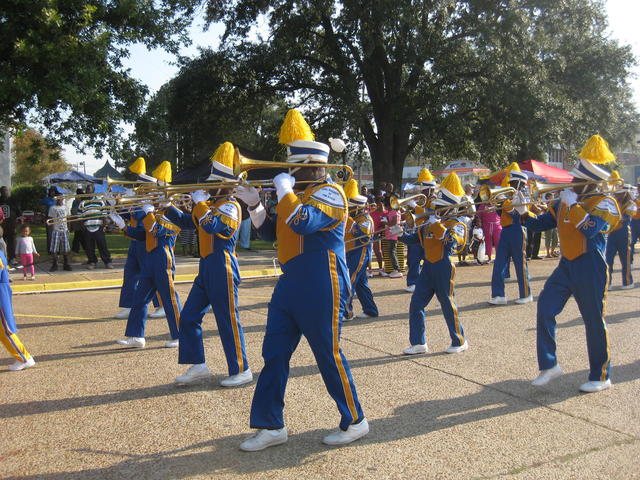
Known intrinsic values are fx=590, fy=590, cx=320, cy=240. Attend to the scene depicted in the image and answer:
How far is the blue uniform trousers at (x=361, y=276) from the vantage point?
327 inches

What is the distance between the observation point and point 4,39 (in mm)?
12242

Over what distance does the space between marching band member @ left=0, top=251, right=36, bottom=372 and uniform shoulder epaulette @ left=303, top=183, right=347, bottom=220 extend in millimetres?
3444

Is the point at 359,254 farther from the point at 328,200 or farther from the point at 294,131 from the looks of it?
the point at 328,200

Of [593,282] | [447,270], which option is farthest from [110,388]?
[593,282]

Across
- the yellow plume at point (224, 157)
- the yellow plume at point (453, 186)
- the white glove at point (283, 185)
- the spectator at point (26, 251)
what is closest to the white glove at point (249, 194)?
the white glove at point (283, 185)

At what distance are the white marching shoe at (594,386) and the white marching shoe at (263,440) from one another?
267cm

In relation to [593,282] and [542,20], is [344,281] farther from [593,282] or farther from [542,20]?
[542,20]

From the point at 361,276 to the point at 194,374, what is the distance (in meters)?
3.59

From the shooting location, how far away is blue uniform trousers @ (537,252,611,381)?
5.04 m

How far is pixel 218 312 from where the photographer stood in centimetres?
529

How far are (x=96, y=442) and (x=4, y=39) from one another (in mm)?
11097

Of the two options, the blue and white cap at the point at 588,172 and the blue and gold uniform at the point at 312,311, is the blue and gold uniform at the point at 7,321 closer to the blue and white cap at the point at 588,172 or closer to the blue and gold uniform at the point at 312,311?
the blue and gold uniform at the point at 312,311

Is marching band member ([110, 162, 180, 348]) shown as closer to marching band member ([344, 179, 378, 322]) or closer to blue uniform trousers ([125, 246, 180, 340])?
blue uniform trousers ([125, 246, 180, 340])

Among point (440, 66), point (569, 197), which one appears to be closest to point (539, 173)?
point (440, 66)
